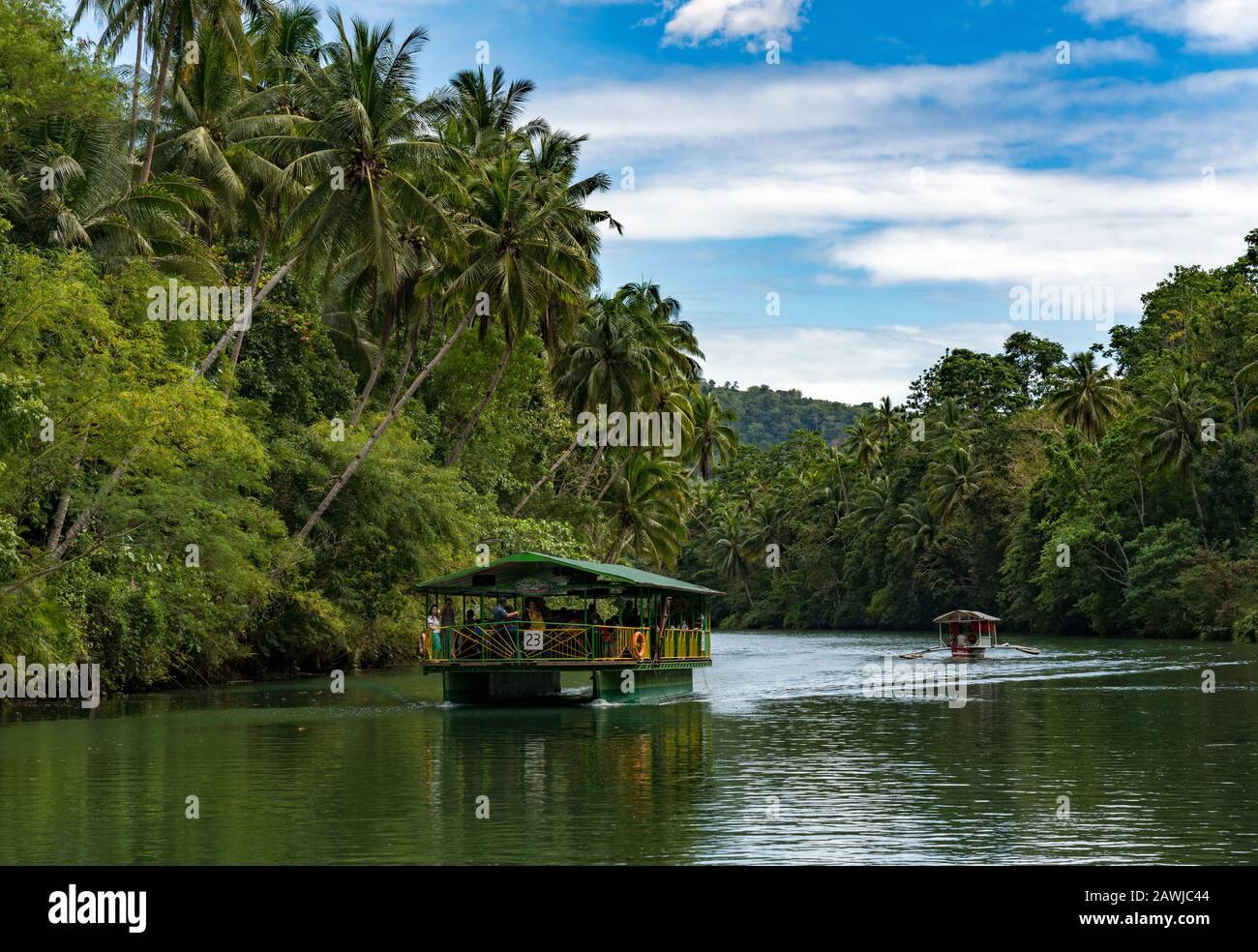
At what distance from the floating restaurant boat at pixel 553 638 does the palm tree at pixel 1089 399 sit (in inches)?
2145

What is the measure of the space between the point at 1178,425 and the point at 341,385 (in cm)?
4064

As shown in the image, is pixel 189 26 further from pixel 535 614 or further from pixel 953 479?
pixel 953 479

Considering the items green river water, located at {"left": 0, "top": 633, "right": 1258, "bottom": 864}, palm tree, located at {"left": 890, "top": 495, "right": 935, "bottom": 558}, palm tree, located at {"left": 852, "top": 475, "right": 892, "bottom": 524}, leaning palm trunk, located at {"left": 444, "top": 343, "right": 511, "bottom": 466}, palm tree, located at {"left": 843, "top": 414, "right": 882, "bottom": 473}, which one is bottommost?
green river water, located at {"left": 0, "top": 633, "right": 1258, "bottom": 864}

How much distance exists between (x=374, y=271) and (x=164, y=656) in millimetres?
16781

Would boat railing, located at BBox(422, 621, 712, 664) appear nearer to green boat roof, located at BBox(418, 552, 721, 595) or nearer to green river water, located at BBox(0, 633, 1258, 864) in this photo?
green boat roof, located at BBox(418, 552, 721, 595)

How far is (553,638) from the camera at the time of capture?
3102 centimetres

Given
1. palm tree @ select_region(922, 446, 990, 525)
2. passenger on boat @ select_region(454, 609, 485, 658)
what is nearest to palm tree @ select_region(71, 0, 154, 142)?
passenger on boat @ select_region(454, 609, 485, 658)

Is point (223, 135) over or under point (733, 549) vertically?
over

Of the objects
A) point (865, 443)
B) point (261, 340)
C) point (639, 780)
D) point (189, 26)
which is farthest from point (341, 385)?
point (865, 443)

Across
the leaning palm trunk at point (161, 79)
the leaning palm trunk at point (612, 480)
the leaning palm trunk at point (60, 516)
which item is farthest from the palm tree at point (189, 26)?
the leaning palm trunk at point (612, 480)

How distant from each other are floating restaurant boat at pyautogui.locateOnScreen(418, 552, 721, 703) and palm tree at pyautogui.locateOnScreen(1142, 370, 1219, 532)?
40.4m

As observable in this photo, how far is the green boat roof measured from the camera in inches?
1218
